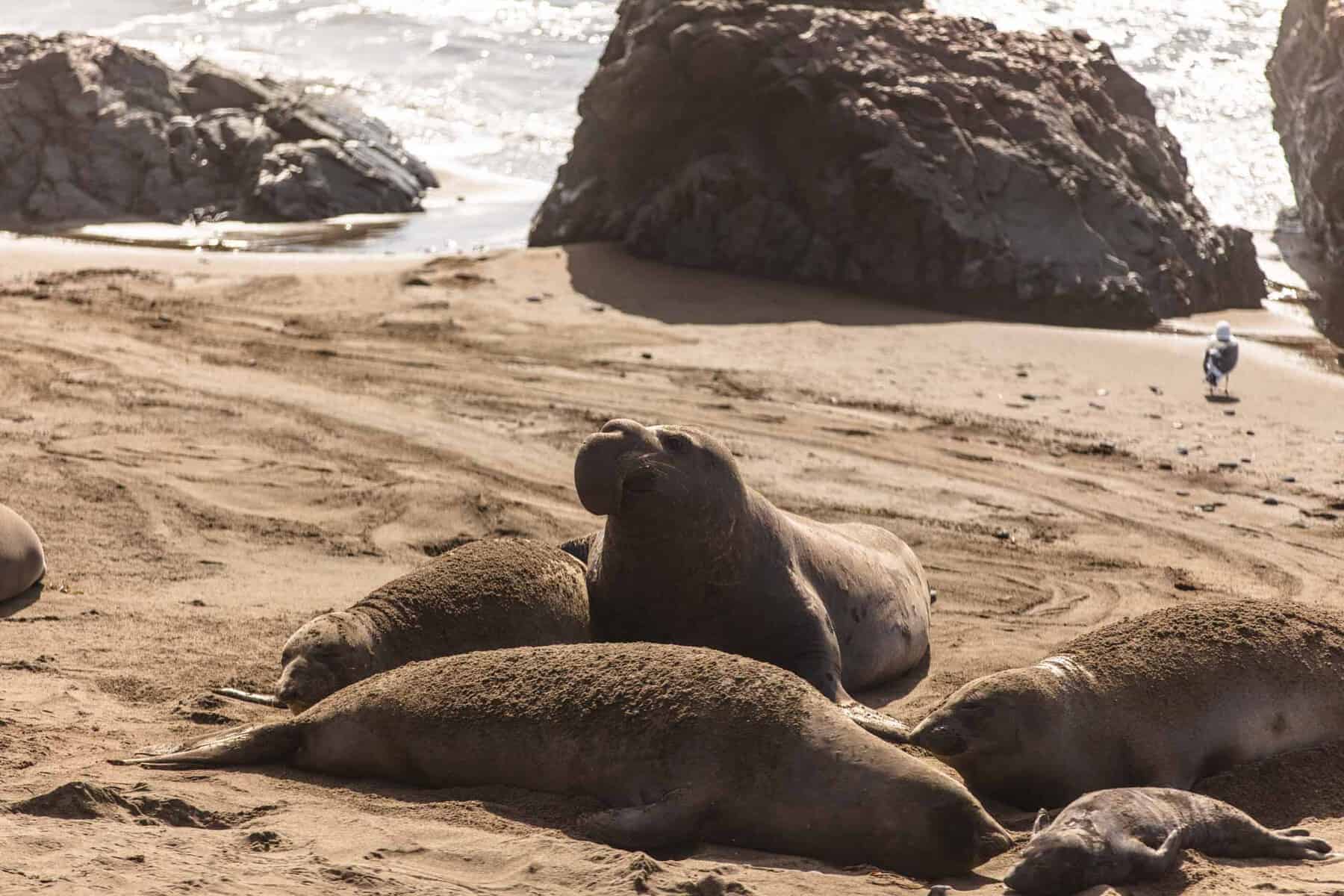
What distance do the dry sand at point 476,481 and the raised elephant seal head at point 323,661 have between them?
24cm

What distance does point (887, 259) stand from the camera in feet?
48.9

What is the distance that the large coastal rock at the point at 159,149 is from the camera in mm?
18438

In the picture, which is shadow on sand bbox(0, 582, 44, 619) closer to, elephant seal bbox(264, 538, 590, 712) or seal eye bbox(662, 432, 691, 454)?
elephant seal bbox(264, 538, 590, 712)

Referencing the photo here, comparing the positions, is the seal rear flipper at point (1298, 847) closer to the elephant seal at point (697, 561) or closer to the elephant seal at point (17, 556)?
Result: the elephant seal at point (697, 561)

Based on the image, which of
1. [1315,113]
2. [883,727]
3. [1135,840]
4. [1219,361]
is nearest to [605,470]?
[883,727]

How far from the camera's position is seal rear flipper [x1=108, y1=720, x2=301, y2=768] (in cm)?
481

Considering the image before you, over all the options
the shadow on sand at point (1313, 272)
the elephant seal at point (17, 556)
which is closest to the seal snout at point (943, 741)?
the elephant seal at point (17, 556)

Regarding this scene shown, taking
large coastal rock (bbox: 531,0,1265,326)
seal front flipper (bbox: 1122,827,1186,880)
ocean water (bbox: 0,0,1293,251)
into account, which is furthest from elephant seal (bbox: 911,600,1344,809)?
ocean water (bbox: 0,0,1293,251)

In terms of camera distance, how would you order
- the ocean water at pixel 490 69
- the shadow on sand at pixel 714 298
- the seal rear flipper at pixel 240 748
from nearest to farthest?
1. the seal rear flipper at pixel 240 748
2. the shadow on sand at pixel 714 298
3. the ocean water at pixel 490 69

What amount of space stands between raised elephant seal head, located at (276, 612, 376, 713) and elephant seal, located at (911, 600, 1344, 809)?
71.7 inches

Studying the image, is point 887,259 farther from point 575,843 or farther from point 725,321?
point 575,843

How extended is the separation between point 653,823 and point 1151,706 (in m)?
1.72

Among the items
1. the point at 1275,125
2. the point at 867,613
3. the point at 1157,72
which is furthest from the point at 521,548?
the point at 1157,72

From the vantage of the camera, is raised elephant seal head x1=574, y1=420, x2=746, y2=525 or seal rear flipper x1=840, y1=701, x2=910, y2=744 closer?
seal rear flipper x1=840, y1=701, x2=910, y2=744
